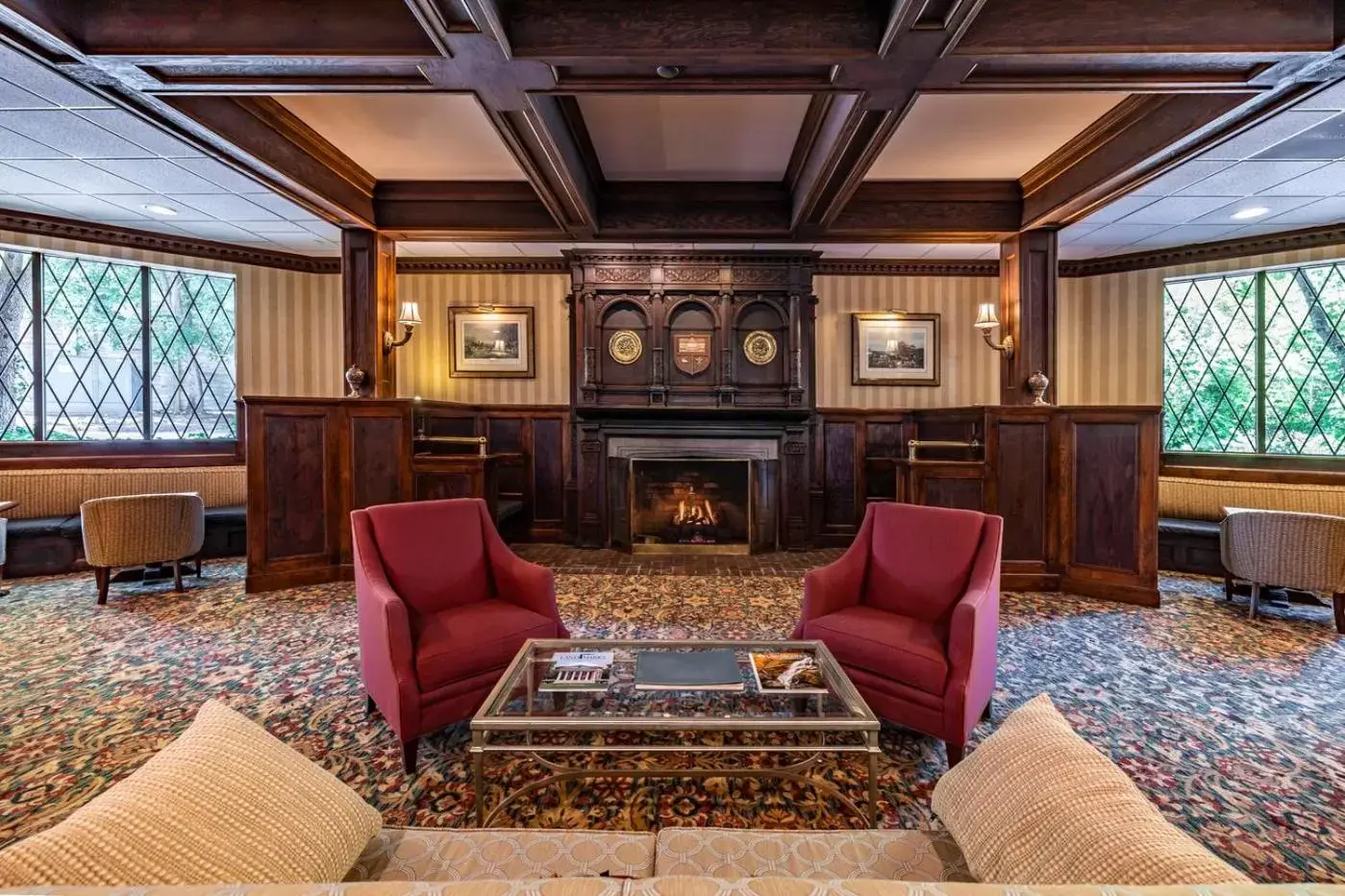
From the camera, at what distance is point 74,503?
4.87 m

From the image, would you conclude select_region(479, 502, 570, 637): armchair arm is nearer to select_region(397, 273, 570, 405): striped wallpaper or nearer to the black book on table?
the black book on table

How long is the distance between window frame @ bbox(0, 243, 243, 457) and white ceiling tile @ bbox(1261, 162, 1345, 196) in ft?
30.8

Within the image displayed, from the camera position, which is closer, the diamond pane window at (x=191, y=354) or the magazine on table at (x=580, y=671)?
the magazine on table at (x=580, y=671)

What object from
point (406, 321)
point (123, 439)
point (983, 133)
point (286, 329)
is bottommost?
point (123, 439)

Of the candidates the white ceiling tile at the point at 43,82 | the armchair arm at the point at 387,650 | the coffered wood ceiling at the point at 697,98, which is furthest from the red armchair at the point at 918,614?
the white ceiling tile at the point at 43,82

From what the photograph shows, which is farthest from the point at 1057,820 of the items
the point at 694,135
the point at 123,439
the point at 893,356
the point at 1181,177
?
the point at 123,439

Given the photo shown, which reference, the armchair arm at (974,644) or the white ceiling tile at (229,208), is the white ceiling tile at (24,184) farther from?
the armchair arm at (974,644)


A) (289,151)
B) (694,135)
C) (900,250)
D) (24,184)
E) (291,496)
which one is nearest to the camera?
(289,151)

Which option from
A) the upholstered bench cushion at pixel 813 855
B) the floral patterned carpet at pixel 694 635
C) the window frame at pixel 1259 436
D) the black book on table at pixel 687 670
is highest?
the window frame at pixel 1259 436

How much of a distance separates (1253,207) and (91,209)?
9759mm

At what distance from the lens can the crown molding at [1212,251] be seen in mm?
4914

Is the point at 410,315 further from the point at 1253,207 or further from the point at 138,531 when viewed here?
the point at 1253,207

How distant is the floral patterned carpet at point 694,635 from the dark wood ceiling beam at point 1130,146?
9.70 ft

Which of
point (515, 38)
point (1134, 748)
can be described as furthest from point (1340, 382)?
point (515, 38)
